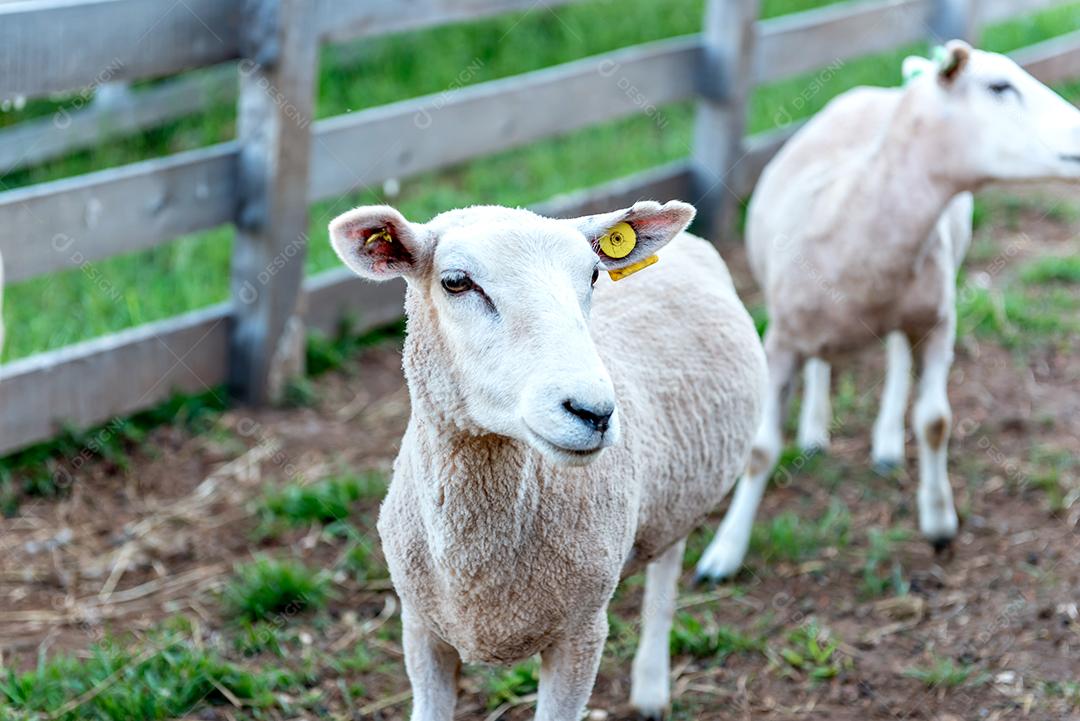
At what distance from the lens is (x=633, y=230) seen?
8.89 feet

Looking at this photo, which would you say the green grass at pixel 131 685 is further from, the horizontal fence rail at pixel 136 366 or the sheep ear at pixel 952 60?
the sheep ear at pixel 952 60

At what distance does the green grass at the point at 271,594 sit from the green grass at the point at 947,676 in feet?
5.72

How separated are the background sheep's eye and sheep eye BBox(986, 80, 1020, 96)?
2284 mm

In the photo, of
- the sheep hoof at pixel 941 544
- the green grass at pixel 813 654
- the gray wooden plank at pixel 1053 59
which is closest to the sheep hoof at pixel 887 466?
the sheep hoof at pixel 941 544

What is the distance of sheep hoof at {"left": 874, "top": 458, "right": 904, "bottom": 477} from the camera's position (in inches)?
191

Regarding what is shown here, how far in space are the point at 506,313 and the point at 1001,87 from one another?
2312 mm

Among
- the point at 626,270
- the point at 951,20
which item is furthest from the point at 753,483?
the point at 951,20

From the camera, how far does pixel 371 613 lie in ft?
12.7

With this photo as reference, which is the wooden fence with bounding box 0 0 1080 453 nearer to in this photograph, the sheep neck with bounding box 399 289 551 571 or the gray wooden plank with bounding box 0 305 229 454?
the gray wooden plank with bounding box 0 305 229 454

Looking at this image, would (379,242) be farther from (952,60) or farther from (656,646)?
(952,60)

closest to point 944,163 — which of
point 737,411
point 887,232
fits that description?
point 887,232

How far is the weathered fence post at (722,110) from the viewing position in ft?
21.5

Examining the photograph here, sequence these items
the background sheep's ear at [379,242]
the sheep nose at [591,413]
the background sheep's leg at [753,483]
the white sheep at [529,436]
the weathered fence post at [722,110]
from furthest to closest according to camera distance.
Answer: the weathered fence post at [722,110] < the background sheep's leg at [753,483] < the background sheep's ear at [379,242] < the white sheep at [529,436] < the sheep nose at [591,413]

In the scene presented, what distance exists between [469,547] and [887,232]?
84.9 inches
